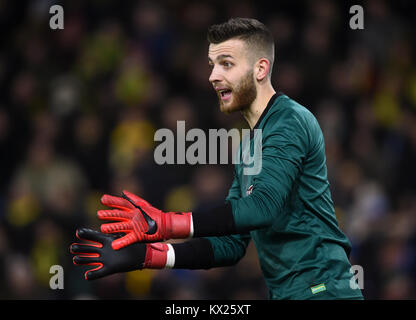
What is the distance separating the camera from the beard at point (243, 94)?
291 centimetres

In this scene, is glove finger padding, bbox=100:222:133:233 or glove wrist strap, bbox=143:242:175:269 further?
glove wrist strap, bbox=143:242:175:269

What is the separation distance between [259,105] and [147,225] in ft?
2.69

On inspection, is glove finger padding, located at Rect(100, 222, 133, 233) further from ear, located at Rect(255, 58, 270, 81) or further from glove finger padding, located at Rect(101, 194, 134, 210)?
ear, located at Rect(255, 58, 270, 81)

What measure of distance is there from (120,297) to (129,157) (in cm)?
152

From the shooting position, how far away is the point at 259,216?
96.0 inches

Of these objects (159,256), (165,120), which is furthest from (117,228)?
(165,120)

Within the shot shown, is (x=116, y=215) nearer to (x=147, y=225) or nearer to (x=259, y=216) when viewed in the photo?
(x=147, y=225)

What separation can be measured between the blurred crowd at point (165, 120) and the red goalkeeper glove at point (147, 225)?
2.96 meters

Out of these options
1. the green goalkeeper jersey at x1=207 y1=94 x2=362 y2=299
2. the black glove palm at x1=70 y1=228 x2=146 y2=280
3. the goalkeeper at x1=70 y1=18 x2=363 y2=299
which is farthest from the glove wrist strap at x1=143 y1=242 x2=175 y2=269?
the green goalkeeper jersey at x1=207 y1=94 x2=362 y2=299

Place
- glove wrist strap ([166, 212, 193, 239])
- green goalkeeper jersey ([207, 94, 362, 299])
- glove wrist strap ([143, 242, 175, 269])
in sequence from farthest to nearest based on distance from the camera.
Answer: glove wrist strap ([143, 242, 175, 269])
green goalkeeper jersey ([207, 94, 362, 299])
glove wrist strap ([166, 212, 193, 239])

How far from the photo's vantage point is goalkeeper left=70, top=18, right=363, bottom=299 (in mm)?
2488

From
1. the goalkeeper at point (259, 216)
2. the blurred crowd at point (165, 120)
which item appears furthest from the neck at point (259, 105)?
the blurred crowd at point (165, 120)

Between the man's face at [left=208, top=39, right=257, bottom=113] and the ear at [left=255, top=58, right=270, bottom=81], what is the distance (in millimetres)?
32

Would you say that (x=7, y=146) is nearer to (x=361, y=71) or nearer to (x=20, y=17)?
(x=20, y=17)
